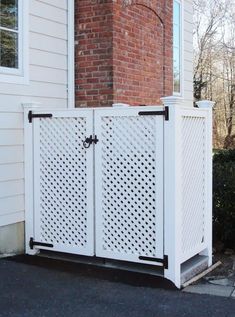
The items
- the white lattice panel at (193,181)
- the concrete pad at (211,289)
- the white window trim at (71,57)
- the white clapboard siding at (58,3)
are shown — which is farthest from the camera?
the white window trim at (71,57)

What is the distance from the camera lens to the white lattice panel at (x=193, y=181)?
18.5 ft

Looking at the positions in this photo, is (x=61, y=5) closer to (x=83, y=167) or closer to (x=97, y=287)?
(x=83, y=167)

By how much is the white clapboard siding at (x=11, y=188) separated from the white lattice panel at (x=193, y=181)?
1971 mm

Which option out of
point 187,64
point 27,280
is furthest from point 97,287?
point 187,64

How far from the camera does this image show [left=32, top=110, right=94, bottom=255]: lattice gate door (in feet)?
19.4

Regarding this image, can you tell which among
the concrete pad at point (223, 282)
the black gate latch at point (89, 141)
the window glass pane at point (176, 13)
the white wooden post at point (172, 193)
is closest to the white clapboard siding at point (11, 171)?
the black gate latch at point (89, 141)

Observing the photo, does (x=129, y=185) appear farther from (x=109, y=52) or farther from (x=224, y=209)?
(x=109, y=52)

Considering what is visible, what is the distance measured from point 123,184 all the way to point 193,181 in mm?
753

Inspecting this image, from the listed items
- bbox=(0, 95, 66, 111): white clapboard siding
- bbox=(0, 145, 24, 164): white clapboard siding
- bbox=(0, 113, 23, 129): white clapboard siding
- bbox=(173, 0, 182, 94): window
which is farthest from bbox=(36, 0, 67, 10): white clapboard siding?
bbox=(173, 0, 182, 94): window

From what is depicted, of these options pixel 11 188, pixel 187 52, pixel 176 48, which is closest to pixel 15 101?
pixel 11 188

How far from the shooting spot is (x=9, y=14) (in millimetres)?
6469

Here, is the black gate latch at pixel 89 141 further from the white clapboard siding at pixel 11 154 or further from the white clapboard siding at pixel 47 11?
the white clapboard siding at pixel 47 11

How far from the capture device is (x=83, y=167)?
595 cm

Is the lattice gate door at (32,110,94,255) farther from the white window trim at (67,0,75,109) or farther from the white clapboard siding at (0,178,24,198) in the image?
the white window trim at (67,0,75,109)
